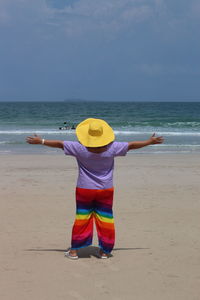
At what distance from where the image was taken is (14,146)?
18859 mm

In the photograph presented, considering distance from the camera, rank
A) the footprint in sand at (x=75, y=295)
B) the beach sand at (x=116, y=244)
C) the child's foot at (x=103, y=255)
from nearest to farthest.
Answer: the footprint in sand at (x=75, y=295) → the beach sand at (x=116, y=244) → the child's foot at (x=103, y=255)

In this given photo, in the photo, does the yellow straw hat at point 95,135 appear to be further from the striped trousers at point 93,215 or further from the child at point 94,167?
the striped trousers at point 93,215

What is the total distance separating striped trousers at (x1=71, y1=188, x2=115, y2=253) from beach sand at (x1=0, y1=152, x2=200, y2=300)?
187 mm

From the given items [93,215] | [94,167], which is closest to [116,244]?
[93,215]

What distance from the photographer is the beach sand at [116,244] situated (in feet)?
13.3

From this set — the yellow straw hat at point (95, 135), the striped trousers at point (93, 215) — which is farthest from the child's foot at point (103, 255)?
the yellow straw hat at point (95, 135)

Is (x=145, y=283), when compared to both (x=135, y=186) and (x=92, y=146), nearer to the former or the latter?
(x=92, y=146)

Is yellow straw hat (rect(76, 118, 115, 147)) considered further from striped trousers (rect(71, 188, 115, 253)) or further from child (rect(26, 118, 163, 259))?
striped trousers (rect(71, 188, 115, 253))

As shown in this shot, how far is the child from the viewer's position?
4699 millimetres

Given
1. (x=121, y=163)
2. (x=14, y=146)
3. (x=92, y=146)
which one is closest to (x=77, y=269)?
(x=92, y=146)

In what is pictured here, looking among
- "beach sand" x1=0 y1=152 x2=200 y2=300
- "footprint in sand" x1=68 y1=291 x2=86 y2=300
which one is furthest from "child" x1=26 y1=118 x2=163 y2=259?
"footprint in sand" x1=68 y1=291 x2=86 y2=300

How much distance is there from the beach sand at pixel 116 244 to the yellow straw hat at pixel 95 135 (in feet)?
3.83

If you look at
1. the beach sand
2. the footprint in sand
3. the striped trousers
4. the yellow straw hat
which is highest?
the yellow straw hat

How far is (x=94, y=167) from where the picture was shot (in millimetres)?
4730
